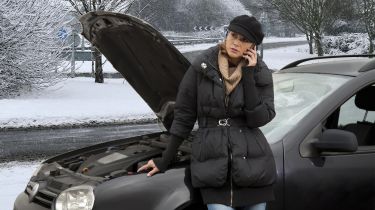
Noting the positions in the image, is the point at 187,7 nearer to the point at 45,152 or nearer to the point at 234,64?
the point at 45,152

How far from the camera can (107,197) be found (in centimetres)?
289

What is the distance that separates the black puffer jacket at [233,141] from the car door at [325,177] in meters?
0.25

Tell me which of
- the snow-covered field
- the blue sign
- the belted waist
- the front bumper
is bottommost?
the snow-covered field

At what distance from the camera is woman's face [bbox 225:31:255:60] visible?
2869 millimetres

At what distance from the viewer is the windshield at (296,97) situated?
132 inches

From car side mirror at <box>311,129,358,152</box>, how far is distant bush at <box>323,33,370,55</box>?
34.1 meters

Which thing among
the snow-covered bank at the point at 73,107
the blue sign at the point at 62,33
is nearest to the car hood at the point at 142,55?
the snow-covered bank at the point at 73,107

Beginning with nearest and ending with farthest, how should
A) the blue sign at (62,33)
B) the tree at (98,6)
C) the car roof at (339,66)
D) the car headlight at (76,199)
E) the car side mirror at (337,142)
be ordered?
the car headlight at (76,199)
the car side mirror at (337,142)
the car roof at (339,66)
the blue sign at (62,33)
the tree at (98,6)

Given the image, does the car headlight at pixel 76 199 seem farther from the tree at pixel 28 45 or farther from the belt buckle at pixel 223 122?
the tree at pixel 28 45

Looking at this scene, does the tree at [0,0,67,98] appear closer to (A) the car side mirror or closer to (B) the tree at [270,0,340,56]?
(A) the car side mirror

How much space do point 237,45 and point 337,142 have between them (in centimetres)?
81

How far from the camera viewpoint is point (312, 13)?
32.3 metres

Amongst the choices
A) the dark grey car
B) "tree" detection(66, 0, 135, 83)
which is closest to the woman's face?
the dark grey car

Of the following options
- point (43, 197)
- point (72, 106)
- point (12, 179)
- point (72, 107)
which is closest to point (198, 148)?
point (43, 197)
